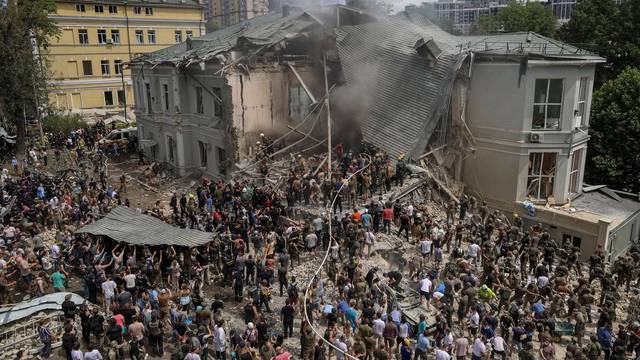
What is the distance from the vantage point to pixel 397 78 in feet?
92.4

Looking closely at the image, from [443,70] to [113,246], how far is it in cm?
1715

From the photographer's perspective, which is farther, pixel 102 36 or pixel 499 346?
pixel 102 36

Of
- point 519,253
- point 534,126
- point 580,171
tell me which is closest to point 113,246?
point 519,253

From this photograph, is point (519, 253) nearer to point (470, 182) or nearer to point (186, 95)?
point (470, 182)

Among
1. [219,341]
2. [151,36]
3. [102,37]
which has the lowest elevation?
[219,341]

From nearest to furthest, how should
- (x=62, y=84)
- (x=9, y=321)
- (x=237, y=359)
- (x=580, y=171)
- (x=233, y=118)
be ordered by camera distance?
(x=237, y=359) < (x=9, y=321) < (x=580, y=171) < (x=233, y=118) < (x=62, y=84)

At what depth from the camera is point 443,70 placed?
26156mm

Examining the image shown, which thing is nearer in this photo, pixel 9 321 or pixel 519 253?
pixel 9 321

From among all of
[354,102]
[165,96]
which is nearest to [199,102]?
[165,96]

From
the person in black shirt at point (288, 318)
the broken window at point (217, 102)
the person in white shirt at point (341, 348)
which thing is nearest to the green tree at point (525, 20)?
the broken window at point (217, 102)

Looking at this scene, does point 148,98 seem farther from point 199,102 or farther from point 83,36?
point 83,36

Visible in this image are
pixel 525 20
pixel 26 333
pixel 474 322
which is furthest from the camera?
pixel 525 20

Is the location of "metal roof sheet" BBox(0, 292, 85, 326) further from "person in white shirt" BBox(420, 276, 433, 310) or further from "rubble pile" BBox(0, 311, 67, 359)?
"person in white shirt" BBox(420, 276, 433, 310)

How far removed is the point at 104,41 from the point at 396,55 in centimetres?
4009
